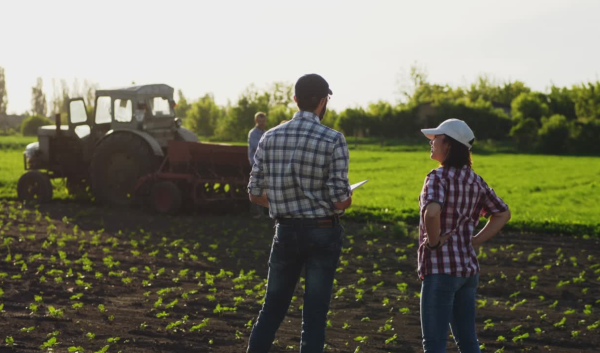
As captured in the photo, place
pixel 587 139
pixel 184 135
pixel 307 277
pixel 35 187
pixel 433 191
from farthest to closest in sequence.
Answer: pixel 587 139 → pixel 35 187 → pixel 184 135 → pixel 307 277 → pixel 433 191

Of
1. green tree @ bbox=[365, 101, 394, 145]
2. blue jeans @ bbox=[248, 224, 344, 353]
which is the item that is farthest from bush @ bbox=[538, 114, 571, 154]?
blue jeans @ bbox=[248, 224, 344, 353]

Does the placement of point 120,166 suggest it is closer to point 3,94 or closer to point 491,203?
point 491,203

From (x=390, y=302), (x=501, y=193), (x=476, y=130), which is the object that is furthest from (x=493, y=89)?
(x=390, y=302)

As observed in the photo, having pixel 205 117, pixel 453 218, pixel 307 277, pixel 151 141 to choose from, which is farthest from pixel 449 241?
pixel 205 117

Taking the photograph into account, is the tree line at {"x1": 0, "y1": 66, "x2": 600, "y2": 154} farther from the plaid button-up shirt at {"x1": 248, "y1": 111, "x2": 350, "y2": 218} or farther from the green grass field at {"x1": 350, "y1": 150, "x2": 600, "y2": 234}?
the plaid button-up shirt at {"x1": 248, "y1": 111, "x2": 350, "y2": 218}

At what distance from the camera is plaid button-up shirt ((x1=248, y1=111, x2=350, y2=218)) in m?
4.32

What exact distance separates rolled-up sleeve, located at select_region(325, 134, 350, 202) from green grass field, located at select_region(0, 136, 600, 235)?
10.7m

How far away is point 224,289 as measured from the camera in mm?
8664

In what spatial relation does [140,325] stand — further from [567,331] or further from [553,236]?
[553,236]

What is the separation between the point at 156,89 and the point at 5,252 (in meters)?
6.17

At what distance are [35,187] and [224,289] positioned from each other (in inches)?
407

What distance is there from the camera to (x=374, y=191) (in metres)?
22.2

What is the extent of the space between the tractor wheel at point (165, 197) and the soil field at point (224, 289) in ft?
2.06

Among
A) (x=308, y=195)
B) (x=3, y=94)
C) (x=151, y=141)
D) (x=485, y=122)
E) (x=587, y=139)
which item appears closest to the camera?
(x=308, y=195)
